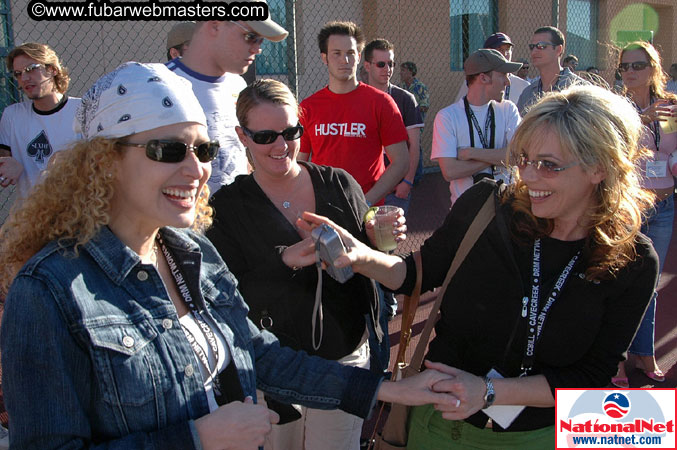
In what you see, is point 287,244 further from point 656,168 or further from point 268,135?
point 656,168

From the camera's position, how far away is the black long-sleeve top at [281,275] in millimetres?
2420

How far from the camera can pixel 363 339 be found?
2.65 m

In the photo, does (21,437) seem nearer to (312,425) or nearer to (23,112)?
(312,425)

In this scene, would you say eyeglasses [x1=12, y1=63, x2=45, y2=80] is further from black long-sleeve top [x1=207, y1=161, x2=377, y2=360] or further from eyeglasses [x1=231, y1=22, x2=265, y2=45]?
black long-sleeve top [x1=207, y1=161, x2=377, y2=360]

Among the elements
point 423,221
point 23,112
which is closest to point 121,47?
point 23,112

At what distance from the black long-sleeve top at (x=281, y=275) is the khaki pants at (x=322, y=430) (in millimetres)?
117

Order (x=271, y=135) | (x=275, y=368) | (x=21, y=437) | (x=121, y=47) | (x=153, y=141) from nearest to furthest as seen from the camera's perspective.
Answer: (x=21, y=437) → (x=153, y=141) → (x=275, y=368) → (x=271, y=135) → (x=121, y=47)

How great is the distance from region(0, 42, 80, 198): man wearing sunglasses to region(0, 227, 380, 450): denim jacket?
315 cm

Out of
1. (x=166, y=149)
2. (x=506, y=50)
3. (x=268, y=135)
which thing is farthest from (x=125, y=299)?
(x=506, y=50)

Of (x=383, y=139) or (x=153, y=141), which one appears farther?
(x=383, y=139)

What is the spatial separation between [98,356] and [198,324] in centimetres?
34

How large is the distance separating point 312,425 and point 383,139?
7.94 feet

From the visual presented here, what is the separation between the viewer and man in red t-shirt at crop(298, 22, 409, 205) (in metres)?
4.38

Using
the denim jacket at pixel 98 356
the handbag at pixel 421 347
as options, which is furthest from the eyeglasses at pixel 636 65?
the denim jacket at pixel 98 356
